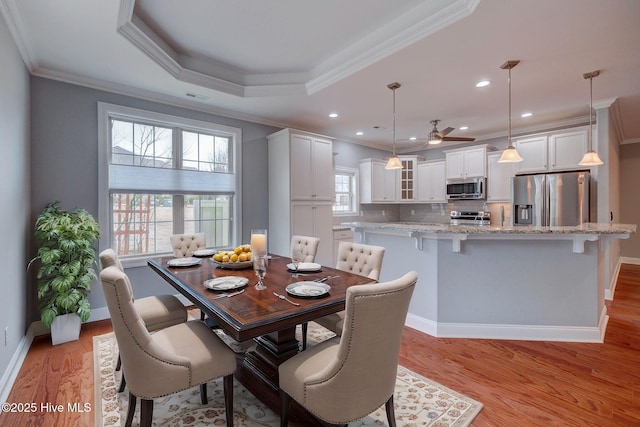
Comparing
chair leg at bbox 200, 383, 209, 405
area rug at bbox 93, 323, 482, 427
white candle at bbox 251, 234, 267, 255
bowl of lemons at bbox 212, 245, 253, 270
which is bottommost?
area rug at bbox 93, 323, 482, 427

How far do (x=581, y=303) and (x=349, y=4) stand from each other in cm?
334

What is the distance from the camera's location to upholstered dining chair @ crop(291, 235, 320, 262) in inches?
120

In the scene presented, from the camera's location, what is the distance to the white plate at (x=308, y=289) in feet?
5.68

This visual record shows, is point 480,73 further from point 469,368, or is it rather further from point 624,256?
point 624,256

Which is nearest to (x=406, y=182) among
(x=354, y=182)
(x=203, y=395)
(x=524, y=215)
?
(x=354, y=182)

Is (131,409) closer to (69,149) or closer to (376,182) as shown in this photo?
(69,149)

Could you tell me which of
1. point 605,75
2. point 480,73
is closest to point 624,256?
point 605,75

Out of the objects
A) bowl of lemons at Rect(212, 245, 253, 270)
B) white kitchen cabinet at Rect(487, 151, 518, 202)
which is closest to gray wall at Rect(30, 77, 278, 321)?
bowl of lemons at Rect(212, 245, 253, 270)

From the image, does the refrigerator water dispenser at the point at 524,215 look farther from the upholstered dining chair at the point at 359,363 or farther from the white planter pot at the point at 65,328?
the white planter pot at the point at 65,328

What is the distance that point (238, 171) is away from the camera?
436 centimetres

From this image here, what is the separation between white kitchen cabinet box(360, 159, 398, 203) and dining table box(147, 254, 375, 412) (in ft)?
12.6

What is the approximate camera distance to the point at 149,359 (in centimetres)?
145

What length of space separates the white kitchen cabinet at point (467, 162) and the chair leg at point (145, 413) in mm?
5691

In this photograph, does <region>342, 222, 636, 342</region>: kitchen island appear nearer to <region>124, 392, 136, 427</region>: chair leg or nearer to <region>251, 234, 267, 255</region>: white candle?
<region>251, 234, 267, 255</region>: white candle
